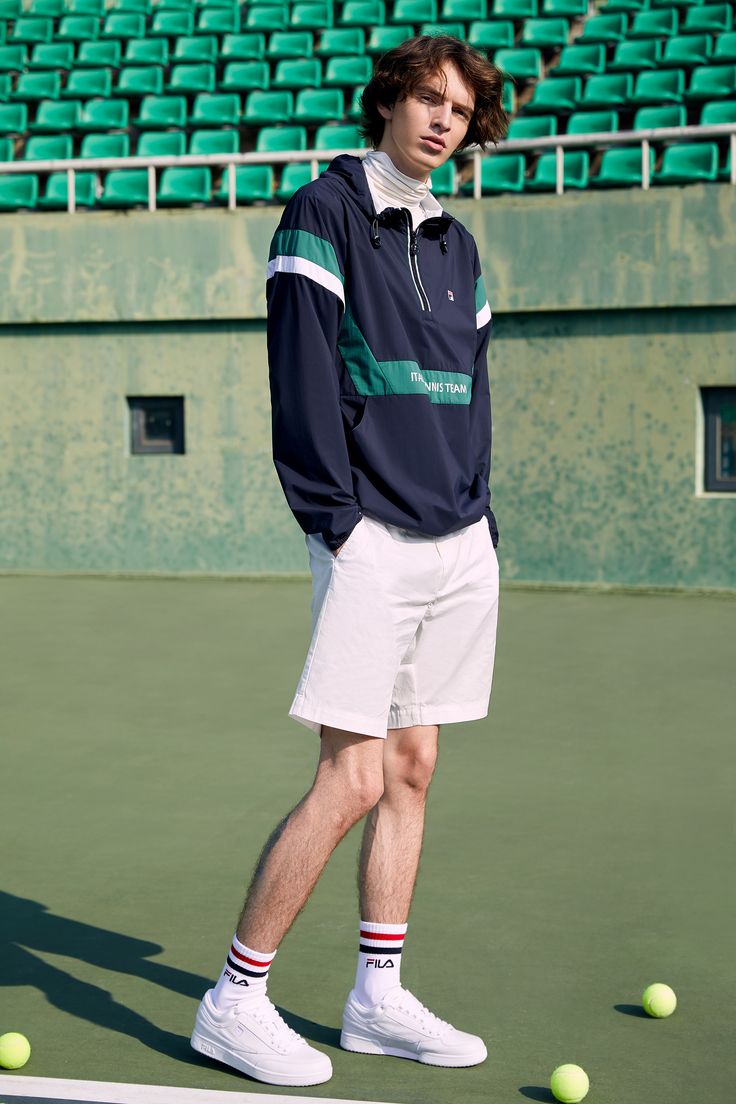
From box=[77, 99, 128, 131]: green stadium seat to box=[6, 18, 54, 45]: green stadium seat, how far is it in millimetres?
1983

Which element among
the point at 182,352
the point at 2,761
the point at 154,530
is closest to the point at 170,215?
the point at 182,352

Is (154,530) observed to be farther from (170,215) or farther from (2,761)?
(2,761)

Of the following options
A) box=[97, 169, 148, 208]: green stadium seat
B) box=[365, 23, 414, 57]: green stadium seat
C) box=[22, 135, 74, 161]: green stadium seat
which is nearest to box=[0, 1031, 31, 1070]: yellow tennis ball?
box=[97, 169, 148, 208]: green stadium seat

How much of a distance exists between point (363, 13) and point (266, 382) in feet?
19.7

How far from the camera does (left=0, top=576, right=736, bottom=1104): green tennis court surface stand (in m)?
3.29

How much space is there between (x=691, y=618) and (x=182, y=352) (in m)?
4.80

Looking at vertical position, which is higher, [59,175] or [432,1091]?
[59,175]

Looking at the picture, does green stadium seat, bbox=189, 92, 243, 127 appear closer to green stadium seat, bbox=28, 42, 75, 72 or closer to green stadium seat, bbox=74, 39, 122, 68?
green stadium seat, bbox=74, 39, 122, 68

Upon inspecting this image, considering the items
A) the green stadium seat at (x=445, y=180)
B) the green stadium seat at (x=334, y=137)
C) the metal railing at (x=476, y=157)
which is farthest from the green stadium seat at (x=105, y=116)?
the green stadium seat at (x=445, y=180)

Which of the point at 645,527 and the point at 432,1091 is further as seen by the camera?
the point at 645,527

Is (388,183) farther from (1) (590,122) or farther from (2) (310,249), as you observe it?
(1) (590,122)

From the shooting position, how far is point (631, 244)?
36.1 feet

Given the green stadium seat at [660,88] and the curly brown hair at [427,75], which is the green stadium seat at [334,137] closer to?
the green stadium seat at [660,88]

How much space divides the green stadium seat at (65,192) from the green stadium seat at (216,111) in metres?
1.54
